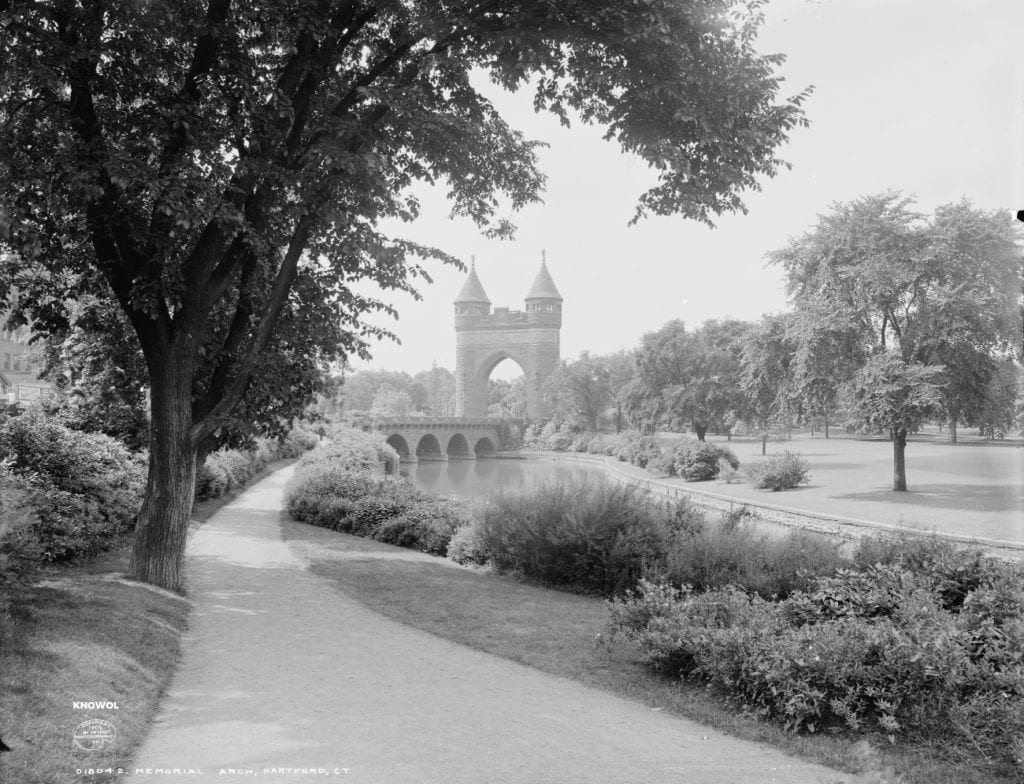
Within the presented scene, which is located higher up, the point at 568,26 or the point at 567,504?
the point at 568,26

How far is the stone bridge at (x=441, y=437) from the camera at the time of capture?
64188 mm

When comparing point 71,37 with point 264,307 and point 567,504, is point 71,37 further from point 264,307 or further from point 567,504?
point 567,504

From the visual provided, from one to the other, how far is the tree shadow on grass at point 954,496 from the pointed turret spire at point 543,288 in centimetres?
6400

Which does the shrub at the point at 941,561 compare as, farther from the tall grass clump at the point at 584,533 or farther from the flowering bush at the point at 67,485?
the flowering bush at the point at 67,485

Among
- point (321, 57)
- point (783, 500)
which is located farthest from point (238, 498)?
point (783, 500)

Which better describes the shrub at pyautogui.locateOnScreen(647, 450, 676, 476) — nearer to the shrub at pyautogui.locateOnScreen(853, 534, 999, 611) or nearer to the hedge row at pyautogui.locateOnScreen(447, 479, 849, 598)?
the hedge row at pyautogui.locateOnScreen(447, 479, 849, 598)

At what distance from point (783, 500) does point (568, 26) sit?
19.8m

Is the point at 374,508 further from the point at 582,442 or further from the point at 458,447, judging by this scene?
the point at 458,447

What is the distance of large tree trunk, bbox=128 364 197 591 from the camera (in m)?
7.99

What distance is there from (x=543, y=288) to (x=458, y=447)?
25.2m

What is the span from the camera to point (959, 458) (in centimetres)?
3338

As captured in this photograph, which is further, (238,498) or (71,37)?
(238,498)

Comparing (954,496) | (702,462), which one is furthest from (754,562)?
(702,462)

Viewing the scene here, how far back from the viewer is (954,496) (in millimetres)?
22344
